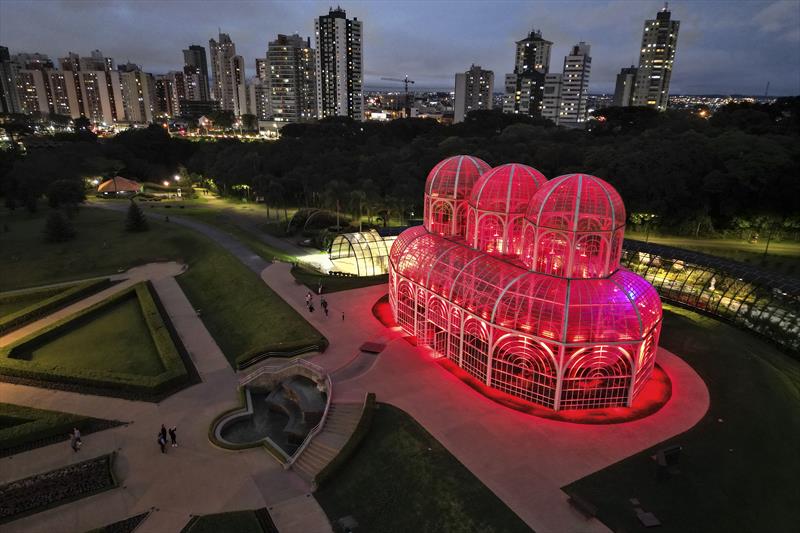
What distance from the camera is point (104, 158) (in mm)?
119375

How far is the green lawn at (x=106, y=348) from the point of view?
1540 inches

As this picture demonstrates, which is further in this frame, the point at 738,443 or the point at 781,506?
the point at 738,443

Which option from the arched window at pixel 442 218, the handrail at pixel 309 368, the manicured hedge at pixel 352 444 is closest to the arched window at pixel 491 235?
the arched window at pixel 442 218

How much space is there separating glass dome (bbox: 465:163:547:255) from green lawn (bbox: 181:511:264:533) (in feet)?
83.9

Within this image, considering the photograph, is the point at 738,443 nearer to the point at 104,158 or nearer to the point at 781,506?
the point at 781,506

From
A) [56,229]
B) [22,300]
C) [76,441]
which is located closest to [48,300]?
[22,300]

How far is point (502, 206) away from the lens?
36.9 m

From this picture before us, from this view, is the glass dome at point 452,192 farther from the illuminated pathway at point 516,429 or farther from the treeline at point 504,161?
the treeline at point 504,161

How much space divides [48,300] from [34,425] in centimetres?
2626

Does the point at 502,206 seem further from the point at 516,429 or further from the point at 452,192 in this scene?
the point at 516,429

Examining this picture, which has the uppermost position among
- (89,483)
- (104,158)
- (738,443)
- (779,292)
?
(104,158)

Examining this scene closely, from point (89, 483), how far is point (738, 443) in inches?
1534

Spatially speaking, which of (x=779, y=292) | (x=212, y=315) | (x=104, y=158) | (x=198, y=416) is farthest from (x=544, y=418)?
(x=104, y=158)

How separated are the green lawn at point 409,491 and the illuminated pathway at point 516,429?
35.3 inches
